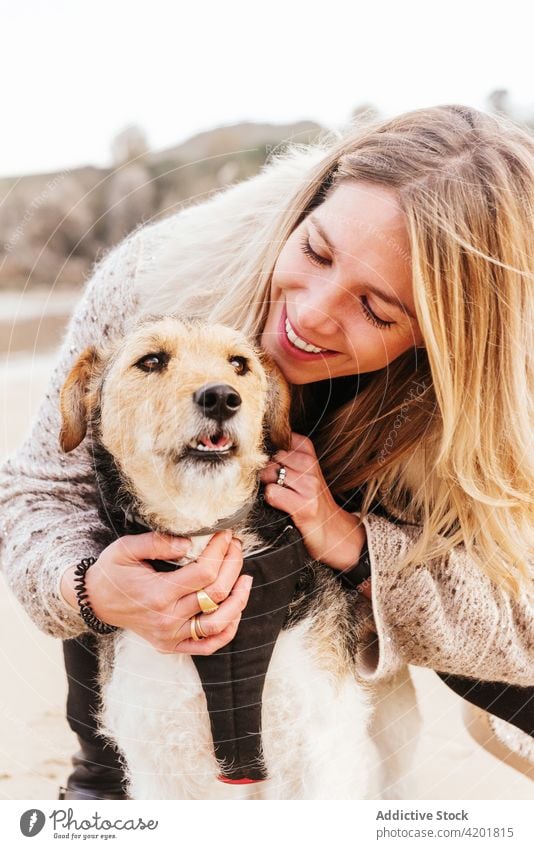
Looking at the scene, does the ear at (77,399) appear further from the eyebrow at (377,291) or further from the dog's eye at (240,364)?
the eyebrow at (377,291)

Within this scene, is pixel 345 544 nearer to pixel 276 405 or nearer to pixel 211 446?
pixel 276 405

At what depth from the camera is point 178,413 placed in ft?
4.94

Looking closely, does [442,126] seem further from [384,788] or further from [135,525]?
[384,788]

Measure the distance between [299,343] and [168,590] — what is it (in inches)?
27.7

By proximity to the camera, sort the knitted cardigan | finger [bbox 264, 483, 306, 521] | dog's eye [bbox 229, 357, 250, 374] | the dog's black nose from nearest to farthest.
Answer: the dog's black nose, dog's eye [bbox 229, 357, 250, 374], finger [bbox 264, 483, 306, 521], the knitted cardigan

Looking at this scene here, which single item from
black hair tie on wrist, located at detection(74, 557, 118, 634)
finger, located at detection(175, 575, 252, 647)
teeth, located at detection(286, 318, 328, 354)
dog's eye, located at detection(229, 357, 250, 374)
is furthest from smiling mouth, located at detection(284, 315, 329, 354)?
black hair tie on wrist, located at detection(74, 557, 118, 634)

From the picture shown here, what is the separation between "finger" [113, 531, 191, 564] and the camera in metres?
1.74

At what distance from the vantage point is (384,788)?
225 centimetres

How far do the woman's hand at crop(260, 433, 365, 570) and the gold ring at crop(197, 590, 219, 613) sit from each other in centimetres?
29

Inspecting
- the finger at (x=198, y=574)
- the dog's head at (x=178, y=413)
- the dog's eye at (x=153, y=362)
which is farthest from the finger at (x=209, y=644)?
the dog's eye at (x=153, y=362)

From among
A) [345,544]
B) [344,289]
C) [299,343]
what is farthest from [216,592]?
[344,289]

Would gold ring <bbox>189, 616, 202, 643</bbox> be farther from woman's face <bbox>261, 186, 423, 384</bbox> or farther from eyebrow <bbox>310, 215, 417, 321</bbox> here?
eyebrow <bbox>310, 215, 417, 321</bbox>

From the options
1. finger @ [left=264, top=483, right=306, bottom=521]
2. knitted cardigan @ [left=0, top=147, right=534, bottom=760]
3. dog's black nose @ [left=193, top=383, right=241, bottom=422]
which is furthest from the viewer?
knitted cardigan @ [left=0, top=147, right=534, bottom=760]
